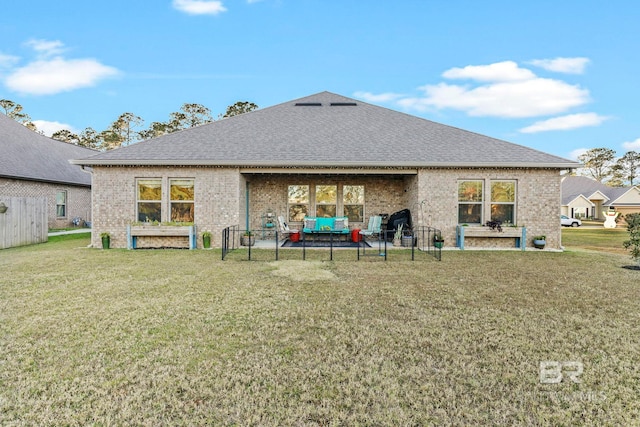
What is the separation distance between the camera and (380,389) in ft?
8.59

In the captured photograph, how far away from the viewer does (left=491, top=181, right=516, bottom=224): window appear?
1166 cm

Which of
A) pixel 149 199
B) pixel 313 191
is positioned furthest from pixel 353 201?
pixel 149 199

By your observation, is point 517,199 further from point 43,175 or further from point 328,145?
point 43,175

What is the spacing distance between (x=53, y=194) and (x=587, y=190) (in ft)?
174

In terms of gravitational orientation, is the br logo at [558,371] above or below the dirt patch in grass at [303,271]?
below

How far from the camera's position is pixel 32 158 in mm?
18734

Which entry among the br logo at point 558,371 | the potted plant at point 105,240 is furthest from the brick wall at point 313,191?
the br logo at point 558,371

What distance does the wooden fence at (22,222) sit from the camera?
11312 mm

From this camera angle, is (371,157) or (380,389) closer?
(380,389)

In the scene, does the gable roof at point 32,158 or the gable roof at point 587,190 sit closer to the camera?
the gable roof at point 32,158

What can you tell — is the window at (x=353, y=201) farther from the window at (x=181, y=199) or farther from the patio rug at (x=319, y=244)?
the window at (x=181, y=199)

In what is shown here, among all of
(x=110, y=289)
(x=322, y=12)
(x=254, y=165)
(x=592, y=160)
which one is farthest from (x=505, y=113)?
(x=592, y=160)

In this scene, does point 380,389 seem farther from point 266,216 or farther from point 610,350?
point 266,216

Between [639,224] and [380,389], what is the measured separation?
8.91 m
